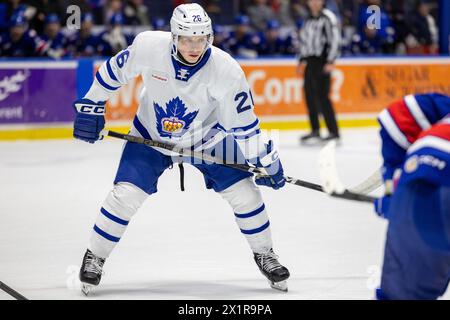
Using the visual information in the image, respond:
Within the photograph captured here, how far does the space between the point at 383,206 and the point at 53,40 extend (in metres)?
6.94

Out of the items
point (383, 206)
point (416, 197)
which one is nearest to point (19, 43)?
point (383, 206)

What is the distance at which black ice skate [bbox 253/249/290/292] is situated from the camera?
12.4 feet

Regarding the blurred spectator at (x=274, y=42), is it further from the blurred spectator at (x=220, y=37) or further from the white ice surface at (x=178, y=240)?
the white ice surface at (x=178, y=240)

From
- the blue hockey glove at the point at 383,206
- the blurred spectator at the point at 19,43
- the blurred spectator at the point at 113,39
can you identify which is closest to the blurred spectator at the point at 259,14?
the blurred spectator at the point at 113,39

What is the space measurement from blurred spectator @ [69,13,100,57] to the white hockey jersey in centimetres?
566

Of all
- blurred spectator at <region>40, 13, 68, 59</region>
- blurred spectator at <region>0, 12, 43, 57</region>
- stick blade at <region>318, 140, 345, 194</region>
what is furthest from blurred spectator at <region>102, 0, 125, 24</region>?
stick blade at <region>318, 140, 345, 194</region>

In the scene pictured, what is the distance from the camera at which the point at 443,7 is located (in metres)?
11.6

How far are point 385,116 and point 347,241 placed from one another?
2287 mm

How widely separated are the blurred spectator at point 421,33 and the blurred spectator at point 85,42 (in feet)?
12.7

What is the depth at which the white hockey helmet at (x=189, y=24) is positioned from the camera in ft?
11.9

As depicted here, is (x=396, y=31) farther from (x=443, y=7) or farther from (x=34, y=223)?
(x=34, y=223)
